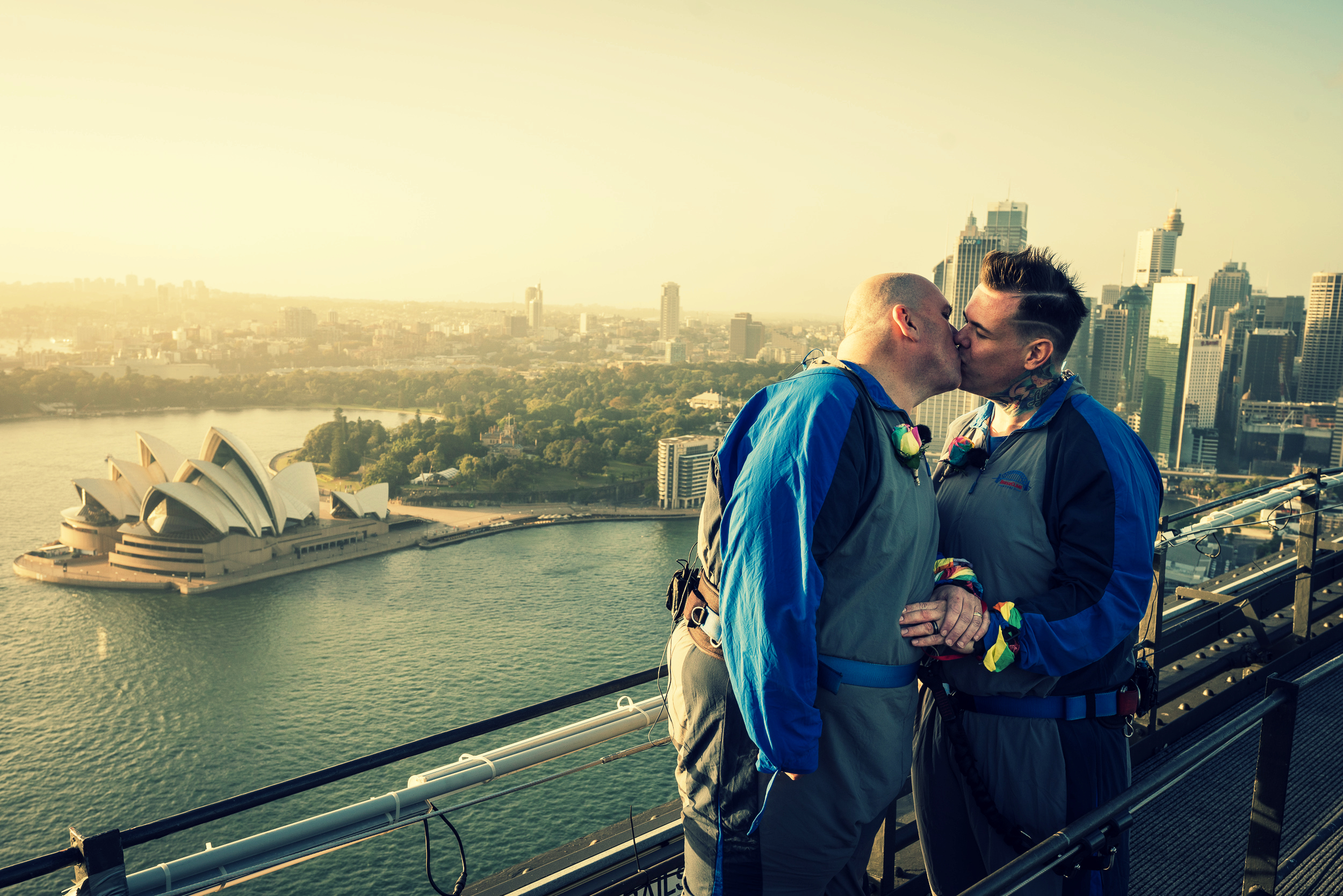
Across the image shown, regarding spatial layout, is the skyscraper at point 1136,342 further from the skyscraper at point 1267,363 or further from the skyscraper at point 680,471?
the skyscraper at point 680,471

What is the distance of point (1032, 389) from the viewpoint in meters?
0.82

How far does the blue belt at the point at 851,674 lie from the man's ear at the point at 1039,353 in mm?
336

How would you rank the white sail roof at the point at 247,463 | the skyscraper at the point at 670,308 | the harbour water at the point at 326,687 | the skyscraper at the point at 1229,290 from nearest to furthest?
the harbour water at the point at 326,687
the white sail roof at the point at 247,463
the skyscraper at the point at 1229,290
the skyscraper at the point at 670,308

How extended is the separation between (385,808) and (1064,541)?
691mm

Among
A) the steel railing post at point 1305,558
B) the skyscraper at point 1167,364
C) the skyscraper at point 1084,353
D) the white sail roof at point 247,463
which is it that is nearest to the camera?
the steel railing post at point 1305,558

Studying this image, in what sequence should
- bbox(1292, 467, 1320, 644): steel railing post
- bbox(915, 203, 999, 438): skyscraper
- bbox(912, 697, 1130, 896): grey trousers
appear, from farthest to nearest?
bbox(915, 203, 999, 438): skyscraper, bbox(1292, 467, 1320, 644): steel railing post, bbox(912, 697, 1130, 896): grey trousers

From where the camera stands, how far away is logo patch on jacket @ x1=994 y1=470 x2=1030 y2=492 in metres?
0.79

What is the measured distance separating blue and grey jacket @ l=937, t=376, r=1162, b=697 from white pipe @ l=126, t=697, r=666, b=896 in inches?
15.9

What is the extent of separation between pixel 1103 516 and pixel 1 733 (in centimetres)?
1547

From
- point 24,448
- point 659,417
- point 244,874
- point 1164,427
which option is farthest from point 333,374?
point 244,874

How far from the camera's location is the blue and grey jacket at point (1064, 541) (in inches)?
29.0

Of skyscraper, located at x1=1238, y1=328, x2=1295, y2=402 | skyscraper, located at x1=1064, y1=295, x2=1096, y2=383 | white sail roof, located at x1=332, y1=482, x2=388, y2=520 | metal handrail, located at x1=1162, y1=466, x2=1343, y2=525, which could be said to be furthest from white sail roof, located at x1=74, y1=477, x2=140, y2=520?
skyscraper, located at x1=1238, y1=328, x2=1295, y2=402

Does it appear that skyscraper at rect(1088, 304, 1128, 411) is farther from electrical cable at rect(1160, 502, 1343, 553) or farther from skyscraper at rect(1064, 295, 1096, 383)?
electrical cable at rect(1160, 502, 1343, 553)

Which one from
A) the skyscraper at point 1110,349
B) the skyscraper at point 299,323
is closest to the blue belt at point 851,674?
the skyscraper at point 1110,349
